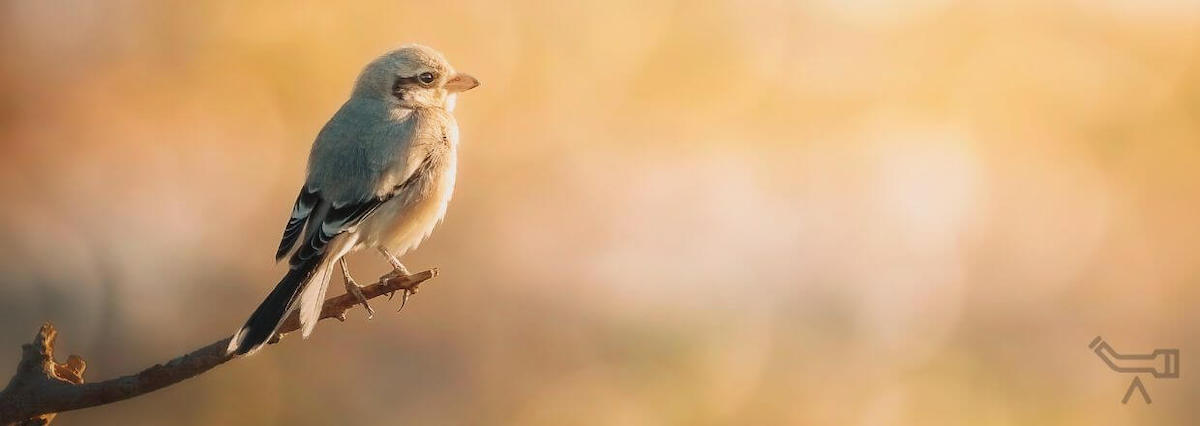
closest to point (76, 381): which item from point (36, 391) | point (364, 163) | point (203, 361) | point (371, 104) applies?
point (36, 391)

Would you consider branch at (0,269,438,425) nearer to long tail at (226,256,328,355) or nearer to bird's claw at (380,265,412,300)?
long tail at (226,256,328,355)

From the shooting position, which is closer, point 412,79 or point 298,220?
point 298,220

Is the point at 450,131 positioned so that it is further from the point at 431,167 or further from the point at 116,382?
Answer: the point at 116,382

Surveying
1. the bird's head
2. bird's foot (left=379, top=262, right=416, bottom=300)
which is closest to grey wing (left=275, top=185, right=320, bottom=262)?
bird's foot (left=379, top=262, right=416, bottom=300)

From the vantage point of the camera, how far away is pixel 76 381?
3541 millimetres

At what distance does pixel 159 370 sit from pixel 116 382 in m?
0.11

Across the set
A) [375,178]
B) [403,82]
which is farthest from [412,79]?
[375,178]

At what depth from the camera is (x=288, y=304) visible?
12.0 ft

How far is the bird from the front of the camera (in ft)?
13.1

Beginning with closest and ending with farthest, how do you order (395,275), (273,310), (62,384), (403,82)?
(62,384)
(273,310)
(395,275)
(403,82)

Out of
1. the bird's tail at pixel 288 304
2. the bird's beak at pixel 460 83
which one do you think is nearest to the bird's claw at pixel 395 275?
the bird's tail at pixel 288 304

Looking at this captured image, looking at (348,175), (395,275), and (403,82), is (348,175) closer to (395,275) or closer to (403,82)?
(395,275)

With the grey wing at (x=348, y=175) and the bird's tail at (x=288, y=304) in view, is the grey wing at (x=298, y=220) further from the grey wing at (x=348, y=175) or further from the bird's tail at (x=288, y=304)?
the bird's tail at (x=288, y=304)

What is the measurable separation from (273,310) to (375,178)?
2.87ft
